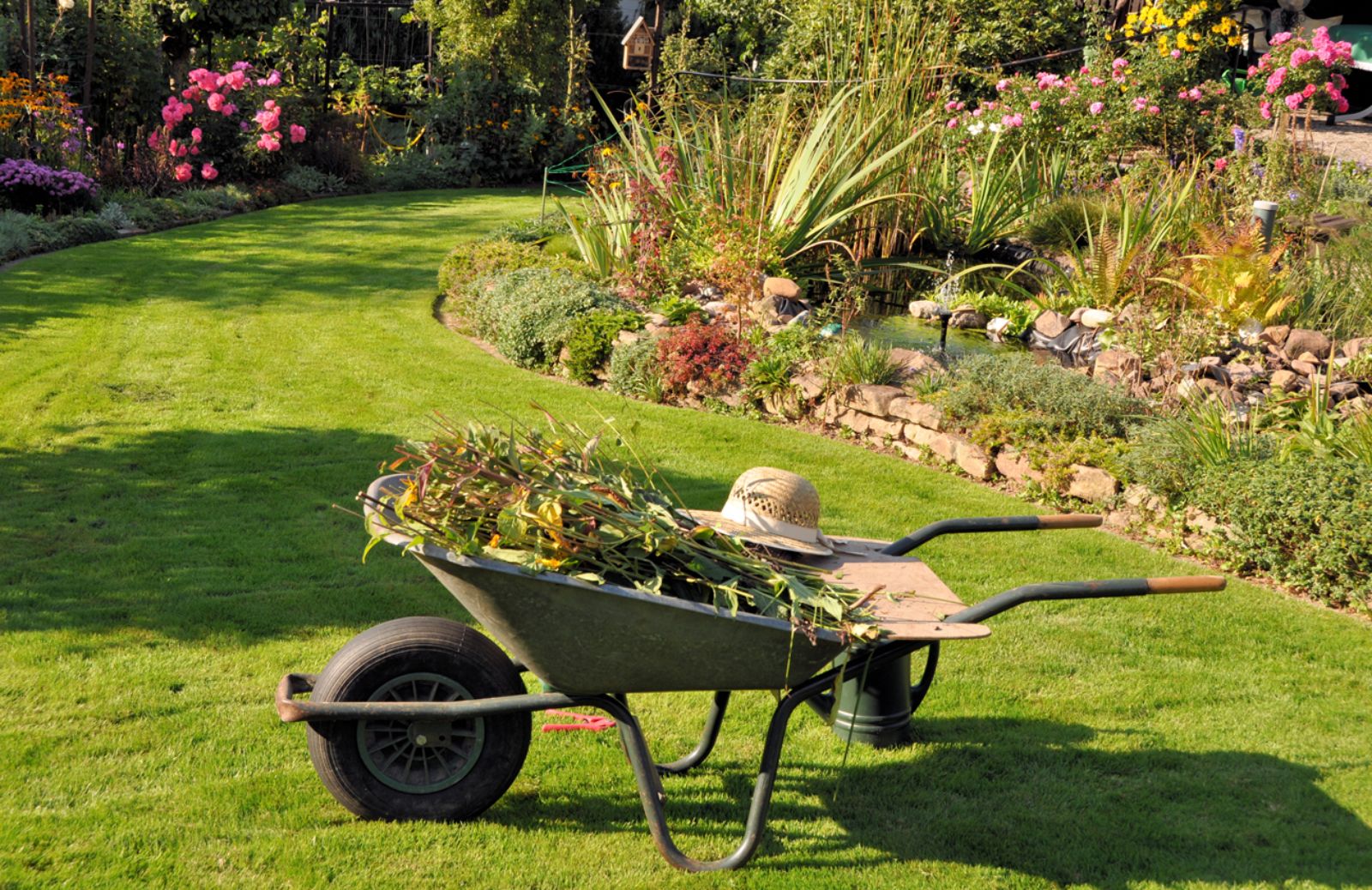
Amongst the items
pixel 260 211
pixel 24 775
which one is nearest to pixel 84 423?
pixel 24 775

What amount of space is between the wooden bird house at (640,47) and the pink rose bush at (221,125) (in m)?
4.51

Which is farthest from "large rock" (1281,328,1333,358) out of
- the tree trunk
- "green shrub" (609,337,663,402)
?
the tree trunk

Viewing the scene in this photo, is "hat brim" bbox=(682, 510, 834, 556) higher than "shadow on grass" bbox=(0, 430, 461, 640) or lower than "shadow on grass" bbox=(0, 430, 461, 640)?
higher

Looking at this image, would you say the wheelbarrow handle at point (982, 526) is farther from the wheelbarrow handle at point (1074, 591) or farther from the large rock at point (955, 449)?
the large rock at point (955, 449)

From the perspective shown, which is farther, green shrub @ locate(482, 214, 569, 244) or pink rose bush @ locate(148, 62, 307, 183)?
pink rose bush @ locate(148, 62, 307, 183)

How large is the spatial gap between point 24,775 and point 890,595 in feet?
7.61

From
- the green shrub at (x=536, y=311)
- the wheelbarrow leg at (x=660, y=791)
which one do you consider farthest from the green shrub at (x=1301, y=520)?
the green shrub at (x=536, y=311)

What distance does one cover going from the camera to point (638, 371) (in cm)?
782

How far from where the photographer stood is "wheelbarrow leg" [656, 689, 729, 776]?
3371 millimetres

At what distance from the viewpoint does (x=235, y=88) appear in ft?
45.8

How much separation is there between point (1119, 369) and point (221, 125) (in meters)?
11.2

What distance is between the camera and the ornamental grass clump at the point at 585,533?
270 centimetres

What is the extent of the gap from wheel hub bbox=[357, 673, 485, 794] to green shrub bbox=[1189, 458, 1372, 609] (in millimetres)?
3763

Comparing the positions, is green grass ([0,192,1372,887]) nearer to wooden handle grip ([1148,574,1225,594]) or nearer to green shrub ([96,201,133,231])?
wooden handle grip ([1148,574,1225,594])
